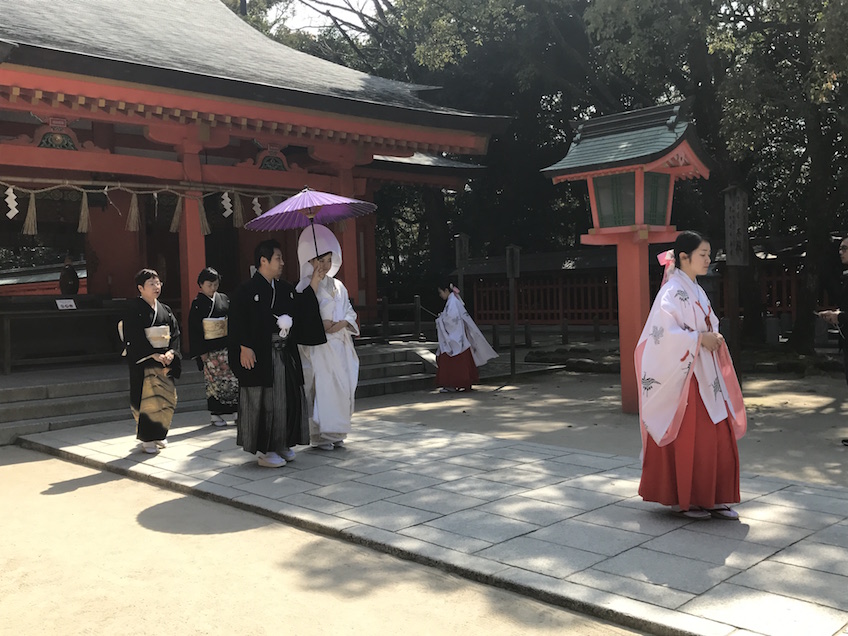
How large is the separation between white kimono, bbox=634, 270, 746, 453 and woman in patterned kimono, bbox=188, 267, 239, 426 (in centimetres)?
478

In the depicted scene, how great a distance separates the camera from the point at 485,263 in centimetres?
2384

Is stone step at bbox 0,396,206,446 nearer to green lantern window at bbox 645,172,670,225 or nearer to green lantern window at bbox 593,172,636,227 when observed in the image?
green lantern window at bbox 593,172,636,227

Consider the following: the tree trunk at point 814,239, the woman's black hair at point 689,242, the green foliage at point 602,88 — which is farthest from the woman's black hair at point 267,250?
the tree trunk at point 814,239

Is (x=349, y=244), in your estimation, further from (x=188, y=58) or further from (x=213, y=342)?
(x=213, y=342)

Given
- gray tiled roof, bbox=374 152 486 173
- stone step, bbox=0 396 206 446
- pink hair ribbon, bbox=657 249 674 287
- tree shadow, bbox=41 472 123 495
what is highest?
gray tiled roof, bbox=374 152 486 173

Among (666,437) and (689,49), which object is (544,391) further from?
(689,49)

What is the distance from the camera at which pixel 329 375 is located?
265 inches

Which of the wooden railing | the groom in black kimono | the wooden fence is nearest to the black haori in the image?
the groom in black kimono

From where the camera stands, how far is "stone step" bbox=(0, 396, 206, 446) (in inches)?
312

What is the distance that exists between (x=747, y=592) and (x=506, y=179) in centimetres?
2077

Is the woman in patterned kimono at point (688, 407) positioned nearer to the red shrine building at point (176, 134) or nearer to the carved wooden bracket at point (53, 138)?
the red shrine building at point (176, 134)

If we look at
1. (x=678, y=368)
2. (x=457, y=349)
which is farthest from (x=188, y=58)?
(x=678, y=368)

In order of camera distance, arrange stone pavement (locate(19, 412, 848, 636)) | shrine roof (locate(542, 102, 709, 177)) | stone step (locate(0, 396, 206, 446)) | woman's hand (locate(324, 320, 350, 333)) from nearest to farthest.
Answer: stone pavement (locate(19, 412, 848, 636))
woman's hand (locate(324, 320, 350, 333))
stone step (locate(0, 396, 206, 446))
shrine roof (locate(542, 102, 709, 177))

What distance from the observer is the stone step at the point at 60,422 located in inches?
312
